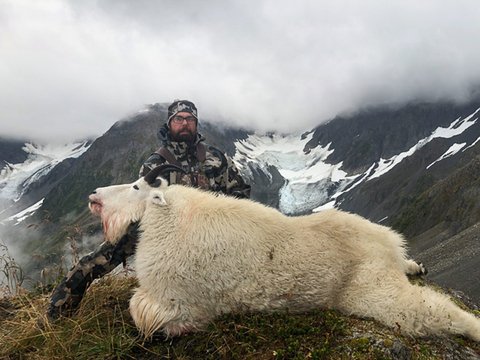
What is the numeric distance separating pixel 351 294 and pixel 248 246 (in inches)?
63.1

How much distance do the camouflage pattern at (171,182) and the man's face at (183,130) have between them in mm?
168

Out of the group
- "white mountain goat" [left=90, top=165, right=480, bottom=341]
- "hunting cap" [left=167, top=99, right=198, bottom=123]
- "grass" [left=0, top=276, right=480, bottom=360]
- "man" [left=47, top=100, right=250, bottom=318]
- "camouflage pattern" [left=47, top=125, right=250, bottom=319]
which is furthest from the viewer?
"hunting cap" [left=167, top=99, right=198, bottom=123]

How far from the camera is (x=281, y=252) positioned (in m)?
4.36

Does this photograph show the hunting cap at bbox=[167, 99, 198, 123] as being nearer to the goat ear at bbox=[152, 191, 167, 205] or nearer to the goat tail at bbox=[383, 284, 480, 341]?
the goat ear at bbox=[152, 191, 167, 205]

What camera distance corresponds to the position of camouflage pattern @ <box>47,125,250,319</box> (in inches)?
193

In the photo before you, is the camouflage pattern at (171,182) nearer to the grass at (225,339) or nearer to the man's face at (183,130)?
the man's face at (183,130)

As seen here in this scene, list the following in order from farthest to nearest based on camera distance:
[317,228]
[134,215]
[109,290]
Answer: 1. [109,290]
2. [134,215]
3. [317,228]

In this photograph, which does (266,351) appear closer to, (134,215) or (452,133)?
(134,215)

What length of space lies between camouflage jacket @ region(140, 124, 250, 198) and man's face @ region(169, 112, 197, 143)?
0.52ft

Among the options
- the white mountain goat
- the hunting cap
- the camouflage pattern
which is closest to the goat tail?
the white mountain goat

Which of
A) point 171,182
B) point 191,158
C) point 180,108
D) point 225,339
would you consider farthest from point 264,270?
point 180,108

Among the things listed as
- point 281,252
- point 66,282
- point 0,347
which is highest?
point 281,252

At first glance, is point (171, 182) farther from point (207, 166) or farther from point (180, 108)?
point (180, 108)

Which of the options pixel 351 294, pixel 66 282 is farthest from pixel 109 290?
pixel 351 294
